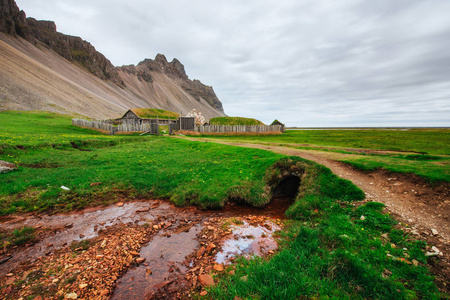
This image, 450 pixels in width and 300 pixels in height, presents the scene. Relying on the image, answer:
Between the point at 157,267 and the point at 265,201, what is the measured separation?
6599 mm

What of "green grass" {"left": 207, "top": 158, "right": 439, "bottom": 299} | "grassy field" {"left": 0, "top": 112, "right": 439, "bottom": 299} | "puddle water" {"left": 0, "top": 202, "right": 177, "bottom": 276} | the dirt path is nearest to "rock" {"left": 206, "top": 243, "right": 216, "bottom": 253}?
"green grass" {"left": 207, "top": 158, "right": 439, "bottom": 299}

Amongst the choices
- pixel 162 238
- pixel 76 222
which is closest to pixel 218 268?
pixel 162 238

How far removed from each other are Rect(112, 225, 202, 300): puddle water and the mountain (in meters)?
76.0

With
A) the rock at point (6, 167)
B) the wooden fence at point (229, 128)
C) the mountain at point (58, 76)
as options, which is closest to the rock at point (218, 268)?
the rock at point (6, 167)

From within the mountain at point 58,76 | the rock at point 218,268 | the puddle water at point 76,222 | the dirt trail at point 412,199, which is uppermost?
the mountain at point 58,76

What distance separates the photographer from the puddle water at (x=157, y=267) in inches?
195

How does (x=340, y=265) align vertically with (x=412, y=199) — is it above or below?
below

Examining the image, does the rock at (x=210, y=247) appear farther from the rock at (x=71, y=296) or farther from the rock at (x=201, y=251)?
the rock at (x=71, y=296)

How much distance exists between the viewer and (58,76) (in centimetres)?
9444

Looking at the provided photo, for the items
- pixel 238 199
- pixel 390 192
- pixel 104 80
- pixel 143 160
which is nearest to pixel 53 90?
pixel 104 80

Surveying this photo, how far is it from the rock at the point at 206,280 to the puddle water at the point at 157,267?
725mm

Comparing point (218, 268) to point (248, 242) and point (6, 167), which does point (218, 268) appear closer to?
point (248, 242)

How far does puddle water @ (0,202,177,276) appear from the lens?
611 cm

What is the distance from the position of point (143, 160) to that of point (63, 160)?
653 cm
